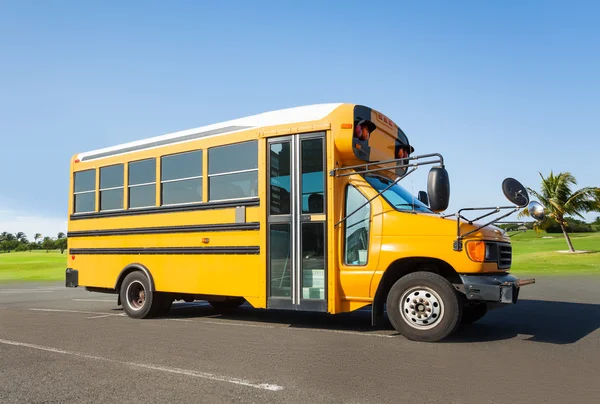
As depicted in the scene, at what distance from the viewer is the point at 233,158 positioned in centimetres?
795

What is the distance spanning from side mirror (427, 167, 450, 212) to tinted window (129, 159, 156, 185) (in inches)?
203

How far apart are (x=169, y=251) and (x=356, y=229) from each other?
11.6 feet

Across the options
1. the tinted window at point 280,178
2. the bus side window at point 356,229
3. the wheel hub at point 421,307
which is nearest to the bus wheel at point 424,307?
the wheel hub at point 421,307

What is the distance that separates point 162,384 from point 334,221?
128 inches

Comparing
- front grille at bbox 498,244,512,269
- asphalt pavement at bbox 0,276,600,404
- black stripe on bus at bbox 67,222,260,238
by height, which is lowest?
asphalt pavement at bbox 0,276,600,404

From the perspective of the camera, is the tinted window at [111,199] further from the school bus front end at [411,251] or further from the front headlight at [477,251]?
the front headlight at [477,251]

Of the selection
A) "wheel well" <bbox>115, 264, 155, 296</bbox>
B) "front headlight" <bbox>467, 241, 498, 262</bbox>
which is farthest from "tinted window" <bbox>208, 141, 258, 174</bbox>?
"front headlight" <bbox>467, 241, 498, 262</bbox>

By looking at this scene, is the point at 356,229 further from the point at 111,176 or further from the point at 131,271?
the point at 111,176

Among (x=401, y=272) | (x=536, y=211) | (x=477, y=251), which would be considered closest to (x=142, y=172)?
(x=401, y=272)

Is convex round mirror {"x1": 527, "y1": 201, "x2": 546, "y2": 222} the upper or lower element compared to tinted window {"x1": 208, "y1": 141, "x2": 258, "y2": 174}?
lower

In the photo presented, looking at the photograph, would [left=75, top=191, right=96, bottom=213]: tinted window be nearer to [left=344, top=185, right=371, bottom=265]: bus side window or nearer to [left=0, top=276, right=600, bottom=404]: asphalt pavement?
[left=0, top=276, right=600, bottom=404]: asphalt pavement

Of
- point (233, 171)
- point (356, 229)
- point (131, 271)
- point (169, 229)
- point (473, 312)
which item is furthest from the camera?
point (131, 271)

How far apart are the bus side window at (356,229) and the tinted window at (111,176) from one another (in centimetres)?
482

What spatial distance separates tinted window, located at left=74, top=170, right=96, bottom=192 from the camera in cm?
1012
